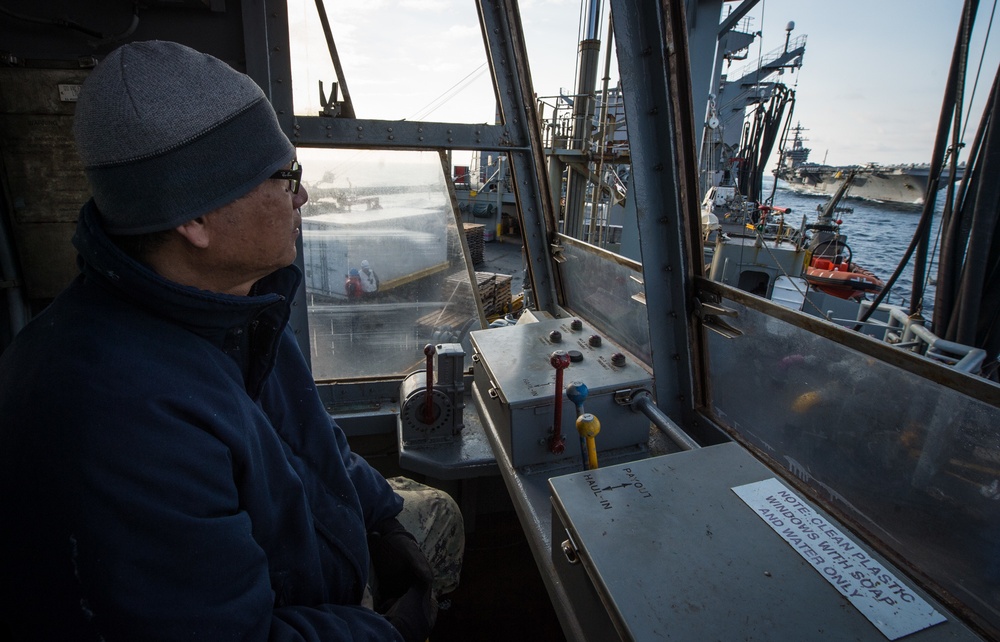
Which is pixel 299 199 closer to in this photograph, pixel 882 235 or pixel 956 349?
pixel 956 349

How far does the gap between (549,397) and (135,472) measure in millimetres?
1370

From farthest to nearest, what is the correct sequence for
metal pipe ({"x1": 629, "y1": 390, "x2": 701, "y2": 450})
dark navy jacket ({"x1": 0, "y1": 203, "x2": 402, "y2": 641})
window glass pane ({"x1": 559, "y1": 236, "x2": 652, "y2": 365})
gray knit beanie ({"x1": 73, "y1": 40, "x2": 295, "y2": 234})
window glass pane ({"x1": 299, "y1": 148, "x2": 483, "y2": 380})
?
window glass pane ({"x1": 299, "y1": 148, "x2": 483, "y2": 380}) → window glass pane ({"x1": 559, "y1": 236, "x2": 652, "y2": 365}) → metal pipe ({"x1": 629, "y1": 390, "x2": 701, "y2": 450}) → gray knit beanie ({"x1": 73, "y1": 40, "x2": 295, "y2": 234}) → dark navy jacket ({"x1": 0, "y1": 203, "x2": 402, "y2": 641})

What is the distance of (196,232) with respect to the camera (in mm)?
975

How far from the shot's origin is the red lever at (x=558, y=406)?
179cm

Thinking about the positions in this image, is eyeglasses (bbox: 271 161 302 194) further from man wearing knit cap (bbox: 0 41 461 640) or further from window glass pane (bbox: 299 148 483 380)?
window glass pane (bbox: 299 148 483 380)

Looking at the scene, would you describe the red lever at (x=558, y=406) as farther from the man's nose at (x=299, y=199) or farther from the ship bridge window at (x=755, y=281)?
the ship bridge window at (x=755, y=281)

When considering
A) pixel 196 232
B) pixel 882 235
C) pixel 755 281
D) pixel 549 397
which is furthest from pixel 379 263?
pixel 882 235

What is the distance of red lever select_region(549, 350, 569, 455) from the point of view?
70.6 inches

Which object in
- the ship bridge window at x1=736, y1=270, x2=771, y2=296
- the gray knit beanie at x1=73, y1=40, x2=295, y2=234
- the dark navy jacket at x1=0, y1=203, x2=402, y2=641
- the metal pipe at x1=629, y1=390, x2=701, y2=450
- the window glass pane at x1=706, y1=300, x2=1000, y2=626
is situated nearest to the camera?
the dark navy jacket at x1=0, y1=203, x2=402, y2=641

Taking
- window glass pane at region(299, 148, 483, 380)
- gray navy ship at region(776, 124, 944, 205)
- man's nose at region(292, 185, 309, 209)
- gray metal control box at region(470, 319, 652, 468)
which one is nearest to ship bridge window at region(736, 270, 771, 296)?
window glass pane at region(299, 148, 483, 380)

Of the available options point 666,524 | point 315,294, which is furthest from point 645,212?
point 315,294

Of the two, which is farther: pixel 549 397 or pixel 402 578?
pixel 549 397

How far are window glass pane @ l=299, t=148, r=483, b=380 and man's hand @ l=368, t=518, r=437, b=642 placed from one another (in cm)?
170

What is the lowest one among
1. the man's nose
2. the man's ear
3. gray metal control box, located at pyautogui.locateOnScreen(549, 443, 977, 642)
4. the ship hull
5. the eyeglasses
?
gray metal control box, located at pyautogui.locateOnScreen(549, 443, 977, 642)
